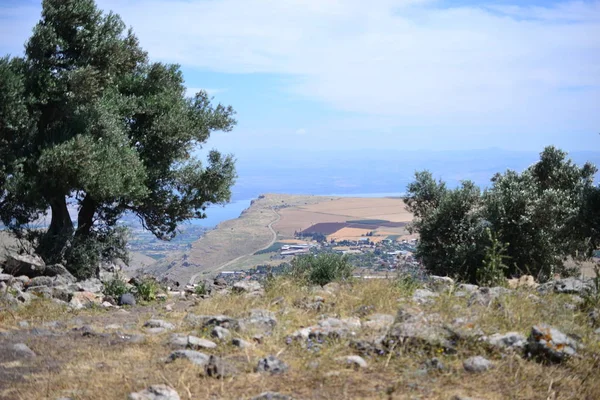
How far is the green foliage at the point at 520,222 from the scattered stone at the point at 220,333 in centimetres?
1122

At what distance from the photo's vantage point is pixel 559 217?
19.0 meters

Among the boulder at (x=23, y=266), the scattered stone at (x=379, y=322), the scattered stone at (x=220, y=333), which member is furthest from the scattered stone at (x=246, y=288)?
the boulder at (x=23, y=266)

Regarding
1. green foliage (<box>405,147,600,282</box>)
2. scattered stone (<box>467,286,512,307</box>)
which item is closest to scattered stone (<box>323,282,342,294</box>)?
scattered stone (<box>467,286,512,307</box>)

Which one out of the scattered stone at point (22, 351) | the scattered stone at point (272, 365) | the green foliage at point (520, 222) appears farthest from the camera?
the green foliage at point (520, 222)

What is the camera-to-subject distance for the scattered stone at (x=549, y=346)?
657cm

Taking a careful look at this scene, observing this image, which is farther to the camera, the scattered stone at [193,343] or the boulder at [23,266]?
the boulder at [23,266]

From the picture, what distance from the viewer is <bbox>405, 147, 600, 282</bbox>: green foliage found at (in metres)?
18.4

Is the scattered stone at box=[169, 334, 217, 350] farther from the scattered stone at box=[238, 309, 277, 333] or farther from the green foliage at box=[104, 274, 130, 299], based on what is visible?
the green foliage at box=[104, 274, 130, 299]

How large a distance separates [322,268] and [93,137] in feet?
26.0

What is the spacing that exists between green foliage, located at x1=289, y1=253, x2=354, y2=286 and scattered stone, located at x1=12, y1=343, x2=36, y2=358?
6.42 meters

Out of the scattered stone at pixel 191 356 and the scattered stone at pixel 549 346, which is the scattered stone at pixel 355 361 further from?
the scattered stone at pixel 549 346

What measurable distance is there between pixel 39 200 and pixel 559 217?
16035mm

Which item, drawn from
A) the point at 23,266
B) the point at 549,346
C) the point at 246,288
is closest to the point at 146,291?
the point at 246,288

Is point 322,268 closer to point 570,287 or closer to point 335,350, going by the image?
point 570,287
